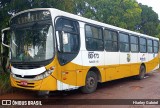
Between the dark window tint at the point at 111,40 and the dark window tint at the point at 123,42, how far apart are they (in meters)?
0.53

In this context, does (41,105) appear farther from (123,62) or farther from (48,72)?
(123,62)

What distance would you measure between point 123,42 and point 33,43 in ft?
19.5

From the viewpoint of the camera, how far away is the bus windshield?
285 inches

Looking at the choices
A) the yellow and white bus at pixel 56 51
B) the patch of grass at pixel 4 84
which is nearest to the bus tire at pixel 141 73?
the yellow and white bus at pixel 56 51

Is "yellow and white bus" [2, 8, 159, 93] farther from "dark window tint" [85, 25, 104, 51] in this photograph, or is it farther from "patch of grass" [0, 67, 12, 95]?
"patch of grass" [0, 67, 12, 95]

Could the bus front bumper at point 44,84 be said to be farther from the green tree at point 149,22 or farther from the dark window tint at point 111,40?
the green tree at point 149,22

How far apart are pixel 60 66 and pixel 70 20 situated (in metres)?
1.81

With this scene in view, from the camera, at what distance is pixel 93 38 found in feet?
30.9

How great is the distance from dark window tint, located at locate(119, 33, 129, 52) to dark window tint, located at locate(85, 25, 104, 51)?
6.84ft

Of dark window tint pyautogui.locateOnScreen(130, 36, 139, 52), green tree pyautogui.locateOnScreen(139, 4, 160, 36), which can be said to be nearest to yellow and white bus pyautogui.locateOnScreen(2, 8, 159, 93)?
dark window tint pyautogui.locateOnScreen(130, 36, 139, 52)

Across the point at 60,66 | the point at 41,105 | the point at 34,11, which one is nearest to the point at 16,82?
the point at 41,105

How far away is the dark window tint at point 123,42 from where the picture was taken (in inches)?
462

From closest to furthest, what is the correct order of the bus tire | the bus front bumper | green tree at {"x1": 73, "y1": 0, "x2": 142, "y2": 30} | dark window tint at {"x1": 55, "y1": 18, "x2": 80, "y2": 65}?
1. the bus front bumper
2. dark window tint at {"x1": 55, "y1": 18, "x2": 80, "y2": 65}
3. the bus tire
4. green tree at {"x1": 73, "y1": 0, "x2": 142, "y2": 30}

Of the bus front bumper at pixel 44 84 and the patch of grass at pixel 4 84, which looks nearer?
the bus front bumper at pixel 44 84
